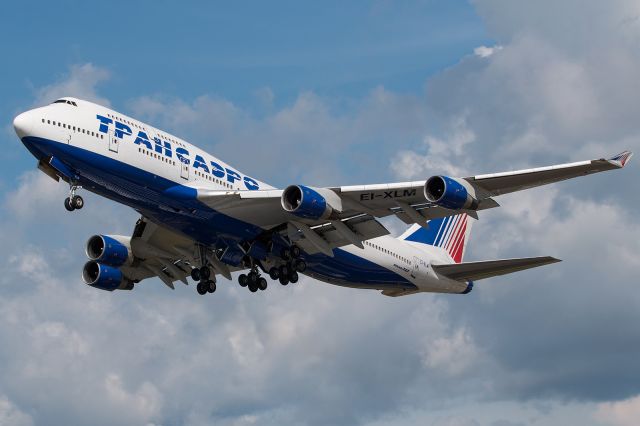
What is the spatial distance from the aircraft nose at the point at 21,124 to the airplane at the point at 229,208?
5cm

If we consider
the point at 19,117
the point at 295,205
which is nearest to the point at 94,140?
the point at 19,117

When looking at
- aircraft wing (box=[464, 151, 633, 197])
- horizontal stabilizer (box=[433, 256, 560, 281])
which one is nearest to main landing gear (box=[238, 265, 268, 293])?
horizontal stabilizer (box=[433, 256, 560, 281])

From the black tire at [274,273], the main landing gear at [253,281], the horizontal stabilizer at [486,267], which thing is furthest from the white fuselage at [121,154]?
the horizontal stabilizer at [486,267]

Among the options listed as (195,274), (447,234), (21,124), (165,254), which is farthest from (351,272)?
(21,124)

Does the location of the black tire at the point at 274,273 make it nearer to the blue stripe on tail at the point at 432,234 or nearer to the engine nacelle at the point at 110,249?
the engine nacelle at the point at 110,249

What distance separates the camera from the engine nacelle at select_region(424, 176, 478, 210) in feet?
149

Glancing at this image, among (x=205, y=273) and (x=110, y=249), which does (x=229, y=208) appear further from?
(x=110, y=249)

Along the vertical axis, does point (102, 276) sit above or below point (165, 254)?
above

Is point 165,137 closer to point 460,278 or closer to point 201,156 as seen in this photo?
point 201,156

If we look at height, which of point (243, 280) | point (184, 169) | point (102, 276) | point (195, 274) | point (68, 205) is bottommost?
point (68, 205)

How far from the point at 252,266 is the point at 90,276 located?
10.1 m

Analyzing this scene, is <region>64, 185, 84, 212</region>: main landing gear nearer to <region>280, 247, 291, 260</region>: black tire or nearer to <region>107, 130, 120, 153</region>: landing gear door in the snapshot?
<region>107, 130, 120, 153</region>: landing gear door

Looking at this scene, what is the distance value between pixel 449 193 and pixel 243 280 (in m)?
13.6

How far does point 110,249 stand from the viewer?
56.7 meters
